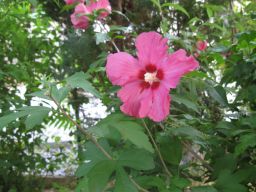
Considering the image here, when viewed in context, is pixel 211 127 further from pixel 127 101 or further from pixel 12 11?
pixel 12 11

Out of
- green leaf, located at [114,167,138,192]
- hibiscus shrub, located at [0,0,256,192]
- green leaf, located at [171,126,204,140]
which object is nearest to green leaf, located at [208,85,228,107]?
hibiscus shrub, located at [0,0,256,192]

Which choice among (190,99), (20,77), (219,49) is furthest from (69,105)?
(190,99)

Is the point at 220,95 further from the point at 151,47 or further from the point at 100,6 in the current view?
the point at 100,6

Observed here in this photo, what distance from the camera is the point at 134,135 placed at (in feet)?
2.53

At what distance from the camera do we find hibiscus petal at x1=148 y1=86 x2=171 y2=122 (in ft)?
2.78

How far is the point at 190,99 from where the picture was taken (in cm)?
103

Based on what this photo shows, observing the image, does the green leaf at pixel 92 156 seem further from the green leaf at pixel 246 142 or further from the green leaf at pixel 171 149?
the green leaf at pixel 246 142

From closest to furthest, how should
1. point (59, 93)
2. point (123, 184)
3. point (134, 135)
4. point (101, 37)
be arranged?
1. point (134, 135)
2. point (123, 184)
3. point (59, 93)
4. point (101, 37)

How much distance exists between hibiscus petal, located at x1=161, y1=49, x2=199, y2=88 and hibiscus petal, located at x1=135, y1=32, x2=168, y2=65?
22mm

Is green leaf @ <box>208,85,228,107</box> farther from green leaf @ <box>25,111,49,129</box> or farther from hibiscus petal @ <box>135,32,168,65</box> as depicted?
green leaf @ <box>25,111,49,129</box>

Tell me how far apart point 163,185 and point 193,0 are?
7.65ft

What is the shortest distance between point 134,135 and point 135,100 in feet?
0.43

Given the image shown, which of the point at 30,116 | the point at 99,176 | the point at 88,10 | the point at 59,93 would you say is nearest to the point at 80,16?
the point at 88,10

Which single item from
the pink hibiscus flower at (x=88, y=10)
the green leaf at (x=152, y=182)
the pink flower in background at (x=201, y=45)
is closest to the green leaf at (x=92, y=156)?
the green leaf at (x=152, y=182)
